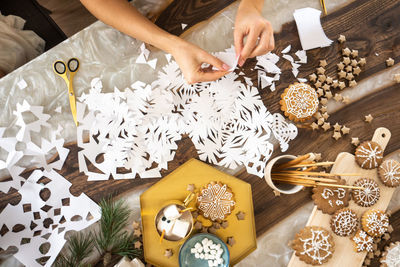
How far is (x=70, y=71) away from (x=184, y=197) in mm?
614

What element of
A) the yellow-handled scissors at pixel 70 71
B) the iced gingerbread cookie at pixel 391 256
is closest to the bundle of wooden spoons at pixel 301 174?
the iced gingerbread cookie at pixel 391 256

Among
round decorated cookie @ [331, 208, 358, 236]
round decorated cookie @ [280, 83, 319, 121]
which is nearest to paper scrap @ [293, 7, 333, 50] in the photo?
round decorated cookie @ [280, 83, 319, 121]

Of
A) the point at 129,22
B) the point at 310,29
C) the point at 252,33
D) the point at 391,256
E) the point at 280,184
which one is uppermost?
the point at 129,22

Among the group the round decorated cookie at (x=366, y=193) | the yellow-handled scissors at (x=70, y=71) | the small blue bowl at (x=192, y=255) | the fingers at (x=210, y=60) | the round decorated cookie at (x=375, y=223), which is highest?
the yellow-handled scissors at (x=70, y=71)

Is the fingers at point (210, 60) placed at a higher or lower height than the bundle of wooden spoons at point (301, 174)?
higher

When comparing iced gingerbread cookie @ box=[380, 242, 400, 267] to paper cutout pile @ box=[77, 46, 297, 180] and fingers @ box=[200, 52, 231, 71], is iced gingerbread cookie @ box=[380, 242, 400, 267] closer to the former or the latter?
paper cutout pile @ box=[77, 46, 297, 180]

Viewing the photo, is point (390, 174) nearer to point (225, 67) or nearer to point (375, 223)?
point (375, 223)

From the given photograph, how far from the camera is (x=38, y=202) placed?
107cm

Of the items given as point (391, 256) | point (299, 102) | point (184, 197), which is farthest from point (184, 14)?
point (391, 256)

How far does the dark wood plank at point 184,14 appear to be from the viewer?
1180mm

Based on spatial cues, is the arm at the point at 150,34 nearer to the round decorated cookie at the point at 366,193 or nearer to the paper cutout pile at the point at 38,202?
the paper cutout pile at the point at 38,202

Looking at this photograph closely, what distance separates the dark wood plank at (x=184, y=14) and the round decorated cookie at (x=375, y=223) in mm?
960

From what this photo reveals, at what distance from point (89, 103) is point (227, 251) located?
0.71 m

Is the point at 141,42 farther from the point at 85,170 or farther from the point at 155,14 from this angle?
the point at 85,170
